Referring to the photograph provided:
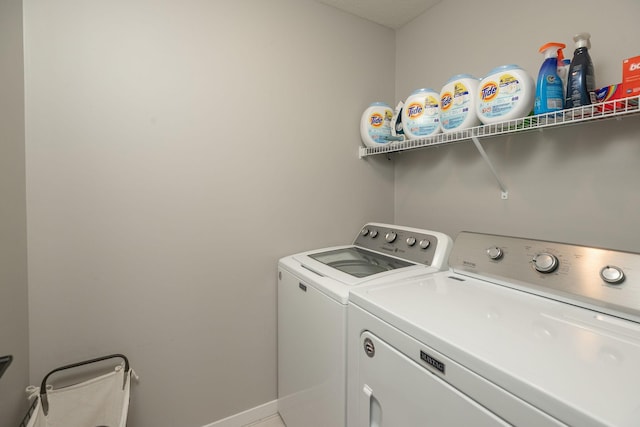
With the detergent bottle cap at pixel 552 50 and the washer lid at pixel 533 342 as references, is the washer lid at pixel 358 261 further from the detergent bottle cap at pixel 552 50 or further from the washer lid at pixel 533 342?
the detergent bottle cap at pixel 552 50

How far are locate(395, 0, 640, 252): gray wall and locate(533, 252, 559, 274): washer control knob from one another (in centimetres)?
38

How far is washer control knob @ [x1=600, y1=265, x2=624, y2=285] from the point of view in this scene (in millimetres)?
905

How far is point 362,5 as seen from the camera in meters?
1.91

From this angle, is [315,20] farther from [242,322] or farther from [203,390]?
[203,390]

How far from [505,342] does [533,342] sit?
0.08 meters

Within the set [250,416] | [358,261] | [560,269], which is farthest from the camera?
[250,416]

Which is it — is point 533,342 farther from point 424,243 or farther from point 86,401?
point 86,401

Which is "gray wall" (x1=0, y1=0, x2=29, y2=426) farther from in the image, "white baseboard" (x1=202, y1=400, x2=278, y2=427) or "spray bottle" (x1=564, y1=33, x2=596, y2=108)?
"spray bottle" (x1=564, y1=33, x2=596, y2=108)

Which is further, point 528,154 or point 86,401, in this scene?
point 528,154

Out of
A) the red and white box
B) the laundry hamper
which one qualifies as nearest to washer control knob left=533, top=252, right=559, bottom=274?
the red and white box

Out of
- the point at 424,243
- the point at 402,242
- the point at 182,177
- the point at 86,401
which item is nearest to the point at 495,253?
the point at 424,243

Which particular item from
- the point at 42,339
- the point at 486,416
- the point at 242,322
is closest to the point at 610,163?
the point at 486,416

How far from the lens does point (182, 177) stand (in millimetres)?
1527

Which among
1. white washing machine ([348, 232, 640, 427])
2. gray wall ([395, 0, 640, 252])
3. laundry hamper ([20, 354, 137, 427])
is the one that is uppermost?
gray wall ([395, 0, 640, 252])
